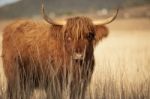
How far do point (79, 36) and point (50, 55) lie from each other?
692 millimetres

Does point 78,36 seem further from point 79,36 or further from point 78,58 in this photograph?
point 78,58

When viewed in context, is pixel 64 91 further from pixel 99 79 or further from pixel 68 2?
pixel 68 2

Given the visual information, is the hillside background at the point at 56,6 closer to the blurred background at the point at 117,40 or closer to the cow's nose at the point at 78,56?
the blurred background at the point at 117,40

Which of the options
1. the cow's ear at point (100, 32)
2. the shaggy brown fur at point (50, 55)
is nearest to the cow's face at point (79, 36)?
the shaggy brown fur at point (50, 55)

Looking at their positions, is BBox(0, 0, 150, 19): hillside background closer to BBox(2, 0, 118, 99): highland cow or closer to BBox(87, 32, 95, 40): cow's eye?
BBox(2, 0, 118, 99): highland cow

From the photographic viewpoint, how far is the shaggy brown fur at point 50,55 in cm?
898

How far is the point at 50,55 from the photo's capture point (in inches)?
380

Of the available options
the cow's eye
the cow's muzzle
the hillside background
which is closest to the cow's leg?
the cow's muzzle

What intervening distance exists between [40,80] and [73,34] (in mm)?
875

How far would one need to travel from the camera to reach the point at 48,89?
895 cm

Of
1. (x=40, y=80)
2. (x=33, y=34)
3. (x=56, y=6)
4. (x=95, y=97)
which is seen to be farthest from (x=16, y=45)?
(x=56, y=6)

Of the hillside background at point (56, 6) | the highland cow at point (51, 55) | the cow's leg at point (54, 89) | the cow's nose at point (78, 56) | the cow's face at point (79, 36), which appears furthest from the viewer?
the hillside background at point (56, 6)

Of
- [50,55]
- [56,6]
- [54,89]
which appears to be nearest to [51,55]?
[50,55]

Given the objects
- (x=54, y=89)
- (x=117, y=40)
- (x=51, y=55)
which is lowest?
(x=117, y=40)
